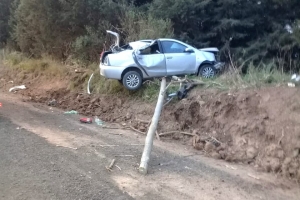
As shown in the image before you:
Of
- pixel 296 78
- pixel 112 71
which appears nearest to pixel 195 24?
pixel 112 71

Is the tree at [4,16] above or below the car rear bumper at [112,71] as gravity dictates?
above

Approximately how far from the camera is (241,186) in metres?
8.16

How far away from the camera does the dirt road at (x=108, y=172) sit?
301 inches

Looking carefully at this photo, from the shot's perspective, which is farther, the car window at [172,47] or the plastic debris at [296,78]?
the car window at [172,47]

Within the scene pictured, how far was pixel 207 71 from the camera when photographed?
535 inches

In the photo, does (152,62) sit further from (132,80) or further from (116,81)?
(116,81)

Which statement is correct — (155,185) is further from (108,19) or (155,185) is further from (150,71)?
(108,19)

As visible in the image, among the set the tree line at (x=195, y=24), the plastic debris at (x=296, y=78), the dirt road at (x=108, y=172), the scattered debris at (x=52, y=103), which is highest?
the tree line at (x=195, y=24)

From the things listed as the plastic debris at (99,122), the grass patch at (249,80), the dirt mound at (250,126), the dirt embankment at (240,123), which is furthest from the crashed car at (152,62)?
the dirt mound at (250,126)

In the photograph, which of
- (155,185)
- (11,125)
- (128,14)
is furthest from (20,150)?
(128,14)

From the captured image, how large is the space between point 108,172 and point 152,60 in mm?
5240

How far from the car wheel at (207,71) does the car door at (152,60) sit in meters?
1.13

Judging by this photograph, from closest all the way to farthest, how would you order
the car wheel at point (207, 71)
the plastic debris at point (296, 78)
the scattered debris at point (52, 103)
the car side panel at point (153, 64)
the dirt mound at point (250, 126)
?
the dirt mound at point (250, 126) < the plastic debris at point (296, 78) < the car side panel at point (153, 64) < the car wheel at point (207, 71) < the scattered debris at point (52, 103)

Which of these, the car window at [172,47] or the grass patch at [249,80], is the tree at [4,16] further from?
the grass patch at [249,80]
